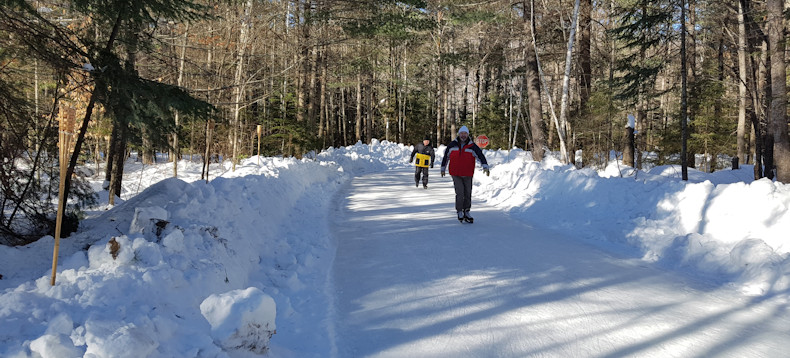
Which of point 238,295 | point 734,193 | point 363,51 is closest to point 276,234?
point 238,295

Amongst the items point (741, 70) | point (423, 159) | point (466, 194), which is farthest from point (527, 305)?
point (741, 70)

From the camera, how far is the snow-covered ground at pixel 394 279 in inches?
124

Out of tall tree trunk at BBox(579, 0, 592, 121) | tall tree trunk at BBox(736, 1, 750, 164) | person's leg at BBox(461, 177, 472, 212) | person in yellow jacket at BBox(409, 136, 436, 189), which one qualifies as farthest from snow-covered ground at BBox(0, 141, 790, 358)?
tall tree trunk at BBox(579, 0, 592, 121)

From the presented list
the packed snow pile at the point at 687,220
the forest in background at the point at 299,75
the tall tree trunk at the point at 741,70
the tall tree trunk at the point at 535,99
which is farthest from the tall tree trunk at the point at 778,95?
the tall tree trunk at the point at 535,99

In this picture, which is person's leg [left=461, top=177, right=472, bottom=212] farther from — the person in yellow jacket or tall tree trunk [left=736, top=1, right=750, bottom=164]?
tall tree trunk [left=736, top=1, right=750, bottom=164]

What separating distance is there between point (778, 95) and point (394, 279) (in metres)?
12.0

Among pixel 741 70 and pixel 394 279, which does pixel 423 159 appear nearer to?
pixel 394 279

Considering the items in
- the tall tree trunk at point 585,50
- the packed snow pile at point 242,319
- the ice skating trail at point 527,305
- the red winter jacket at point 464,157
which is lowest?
the ice skating trail at point 527,305

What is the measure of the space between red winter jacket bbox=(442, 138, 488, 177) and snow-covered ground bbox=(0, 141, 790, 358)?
43.8 inches

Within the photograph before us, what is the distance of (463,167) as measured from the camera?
31.5 ft

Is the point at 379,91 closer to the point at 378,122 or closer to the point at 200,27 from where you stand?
the point at 378,122

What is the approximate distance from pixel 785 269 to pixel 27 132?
29.7ft

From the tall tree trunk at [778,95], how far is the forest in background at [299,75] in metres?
0.03

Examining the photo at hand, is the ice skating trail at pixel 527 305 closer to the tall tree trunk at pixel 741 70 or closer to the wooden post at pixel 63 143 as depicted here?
the wooden post at pixel 63 143
